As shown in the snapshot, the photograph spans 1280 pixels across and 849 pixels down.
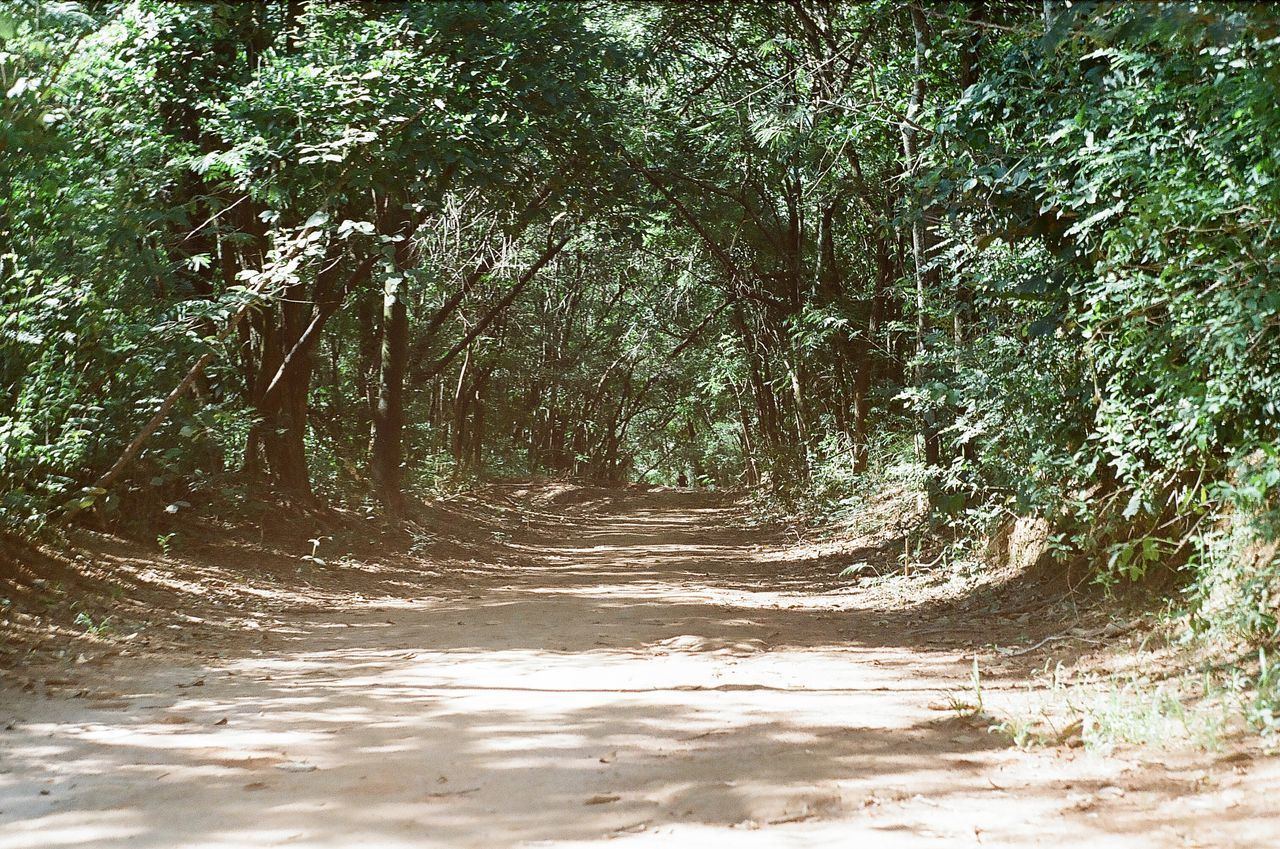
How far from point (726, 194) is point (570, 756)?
52.3 feet

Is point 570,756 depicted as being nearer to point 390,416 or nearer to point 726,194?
point 390,416

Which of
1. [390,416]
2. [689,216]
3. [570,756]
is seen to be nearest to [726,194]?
[689,216]

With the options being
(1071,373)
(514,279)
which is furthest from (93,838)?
(514,279)

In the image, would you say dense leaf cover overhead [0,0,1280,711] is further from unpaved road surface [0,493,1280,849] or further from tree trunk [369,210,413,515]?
unpaved road surface [0,493,1280,849]

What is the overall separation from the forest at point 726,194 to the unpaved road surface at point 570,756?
39 cm

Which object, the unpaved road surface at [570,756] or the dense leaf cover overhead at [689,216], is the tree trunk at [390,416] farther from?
the unpaved road surface at [570,756]

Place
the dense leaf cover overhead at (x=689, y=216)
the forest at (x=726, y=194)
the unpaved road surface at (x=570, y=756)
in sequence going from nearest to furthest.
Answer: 1. the unpaved road surface at (x=570, y=756)
2. the forest at (x=726, y=194)
3. the dense leaf cover overhead at (x=689, y=216)

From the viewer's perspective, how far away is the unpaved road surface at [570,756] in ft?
12.9

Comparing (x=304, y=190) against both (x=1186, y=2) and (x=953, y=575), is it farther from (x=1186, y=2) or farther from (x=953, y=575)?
(x=1186, y=2)

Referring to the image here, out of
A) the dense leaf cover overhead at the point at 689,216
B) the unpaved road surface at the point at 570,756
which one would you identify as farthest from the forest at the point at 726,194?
the unpaved road surface at the point at 570,756

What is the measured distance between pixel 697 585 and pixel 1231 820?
8.88 m

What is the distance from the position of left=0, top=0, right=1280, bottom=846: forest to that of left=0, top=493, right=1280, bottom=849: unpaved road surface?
1.27ft

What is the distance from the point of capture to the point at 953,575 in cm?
1066

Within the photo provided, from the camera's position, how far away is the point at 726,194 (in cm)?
1966
